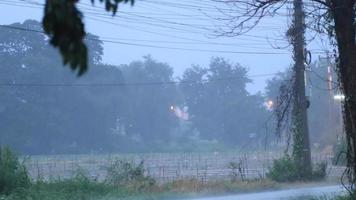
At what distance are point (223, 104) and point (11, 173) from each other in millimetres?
100906

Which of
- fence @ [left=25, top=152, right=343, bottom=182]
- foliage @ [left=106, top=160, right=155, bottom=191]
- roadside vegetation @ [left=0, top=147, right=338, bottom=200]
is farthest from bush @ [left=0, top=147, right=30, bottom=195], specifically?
foliage @ [left=106, top=160, right=155, bottom=191]

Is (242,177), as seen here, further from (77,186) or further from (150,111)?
(150,111)

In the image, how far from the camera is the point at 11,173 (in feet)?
75.4

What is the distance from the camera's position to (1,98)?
8438 cm

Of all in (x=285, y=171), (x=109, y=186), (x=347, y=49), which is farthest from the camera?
(x=285, y=171)

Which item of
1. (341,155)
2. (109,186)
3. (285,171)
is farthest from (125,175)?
(341,155)

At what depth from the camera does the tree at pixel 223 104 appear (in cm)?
11919

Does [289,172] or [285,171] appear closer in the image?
[289,172]

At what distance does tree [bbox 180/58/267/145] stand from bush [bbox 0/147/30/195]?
93990 millimetres

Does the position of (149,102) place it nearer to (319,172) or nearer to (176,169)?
(176,169)

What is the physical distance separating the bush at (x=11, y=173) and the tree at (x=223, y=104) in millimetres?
93990

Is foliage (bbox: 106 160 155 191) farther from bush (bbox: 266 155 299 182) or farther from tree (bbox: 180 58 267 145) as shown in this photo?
tree (bbox: 180 58 267 145)

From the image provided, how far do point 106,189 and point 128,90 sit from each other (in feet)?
282

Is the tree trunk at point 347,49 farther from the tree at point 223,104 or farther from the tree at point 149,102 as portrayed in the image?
the tree at point 223,104
